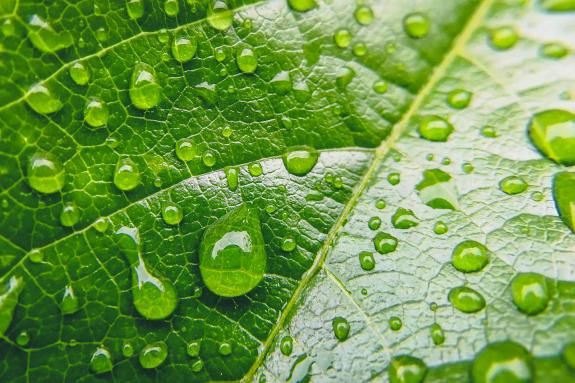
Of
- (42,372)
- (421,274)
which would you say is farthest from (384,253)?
(42,372)

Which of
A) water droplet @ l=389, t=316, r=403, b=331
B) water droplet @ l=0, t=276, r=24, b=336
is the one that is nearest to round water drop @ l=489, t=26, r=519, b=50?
water droplet @ l=389, t=316, r=403, b=331

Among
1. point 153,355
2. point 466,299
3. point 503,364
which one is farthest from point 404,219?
point 153,355

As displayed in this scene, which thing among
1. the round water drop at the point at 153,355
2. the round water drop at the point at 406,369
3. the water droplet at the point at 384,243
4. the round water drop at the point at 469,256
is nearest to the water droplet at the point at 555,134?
the round water drop at the point at 469,256

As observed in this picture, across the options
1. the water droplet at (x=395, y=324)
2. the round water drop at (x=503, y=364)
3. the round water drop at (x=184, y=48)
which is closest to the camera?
the round water drop at (x=503, y=364)

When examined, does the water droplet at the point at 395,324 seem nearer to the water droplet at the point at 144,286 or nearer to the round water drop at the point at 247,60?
the water droplet at the point at 144,286

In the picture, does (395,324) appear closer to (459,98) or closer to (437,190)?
(437,190)

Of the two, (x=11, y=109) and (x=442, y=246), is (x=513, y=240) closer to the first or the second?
(x=442, y=246)
